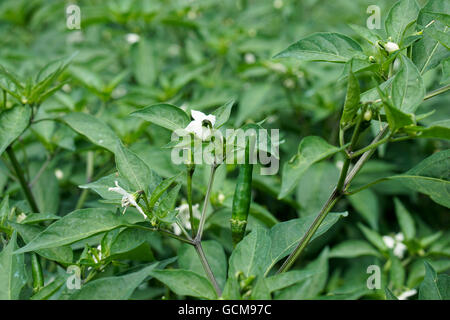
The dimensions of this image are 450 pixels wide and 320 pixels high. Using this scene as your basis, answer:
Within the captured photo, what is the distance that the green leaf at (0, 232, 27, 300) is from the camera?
818 millimetres

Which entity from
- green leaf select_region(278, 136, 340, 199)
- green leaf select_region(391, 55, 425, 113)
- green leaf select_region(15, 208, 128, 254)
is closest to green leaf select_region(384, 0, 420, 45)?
green leaf select_region(391, 55, 425, 113)

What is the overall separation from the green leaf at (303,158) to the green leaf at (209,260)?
1.14 feet

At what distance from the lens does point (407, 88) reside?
0.82 metres

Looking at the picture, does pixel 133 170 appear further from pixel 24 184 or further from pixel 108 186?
pixel 24 184

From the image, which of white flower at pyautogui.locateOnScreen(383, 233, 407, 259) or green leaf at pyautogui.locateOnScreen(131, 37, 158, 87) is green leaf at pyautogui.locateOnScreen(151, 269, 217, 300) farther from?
green leaf at pyautogui.locateOnScreen(131, 37, 158, 87)

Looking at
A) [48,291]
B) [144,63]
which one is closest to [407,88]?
[48,291]

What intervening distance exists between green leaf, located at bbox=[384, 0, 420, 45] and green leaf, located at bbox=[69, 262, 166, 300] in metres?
0.63

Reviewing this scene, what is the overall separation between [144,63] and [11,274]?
119cm

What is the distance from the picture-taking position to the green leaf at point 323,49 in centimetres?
93

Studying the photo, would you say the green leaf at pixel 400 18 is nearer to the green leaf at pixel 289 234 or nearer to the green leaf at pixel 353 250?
the green leaf at pixel 289 234

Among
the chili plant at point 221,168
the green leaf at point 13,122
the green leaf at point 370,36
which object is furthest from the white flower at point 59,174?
the green leaf at point 370,36

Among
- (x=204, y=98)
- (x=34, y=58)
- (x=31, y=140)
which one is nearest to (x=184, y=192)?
(x=204, y=98)

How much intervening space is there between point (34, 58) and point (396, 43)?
146cm
